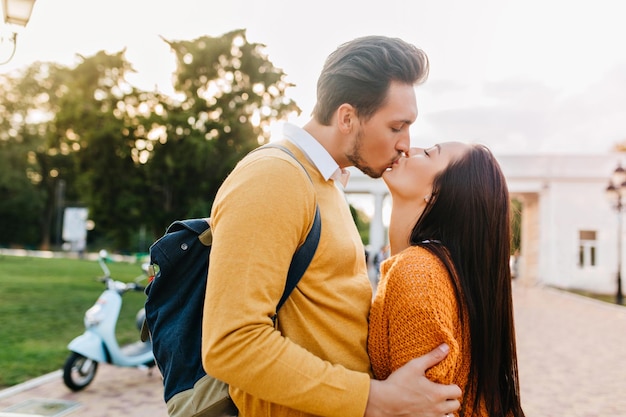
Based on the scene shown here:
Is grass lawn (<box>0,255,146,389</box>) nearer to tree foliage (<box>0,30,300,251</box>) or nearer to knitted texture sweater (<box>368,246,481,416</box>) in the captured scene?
tree foliage (<box>0,30,300,251</box>)

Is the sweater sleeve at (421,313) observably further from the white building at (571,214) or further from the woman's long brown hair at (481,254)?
the white building at (571,214)

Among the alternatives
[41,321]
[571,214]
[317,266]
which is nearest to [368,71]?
[317,266]

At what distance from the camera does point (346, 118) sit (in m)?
1.84

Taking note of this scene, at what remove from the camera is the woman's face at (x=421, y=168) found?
226cm

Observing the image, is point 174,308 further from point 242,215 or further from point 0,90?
point 0,90

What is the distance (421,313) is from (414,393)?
26cm

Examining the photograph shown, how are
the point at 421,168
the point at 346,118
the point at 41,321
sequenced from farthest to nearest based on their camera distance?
1. the point at 41,321
2. the point at 421,168
3. the point at 346,118

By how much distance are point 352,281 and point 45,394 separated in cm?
531

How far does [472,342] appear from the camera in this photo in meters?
1.94

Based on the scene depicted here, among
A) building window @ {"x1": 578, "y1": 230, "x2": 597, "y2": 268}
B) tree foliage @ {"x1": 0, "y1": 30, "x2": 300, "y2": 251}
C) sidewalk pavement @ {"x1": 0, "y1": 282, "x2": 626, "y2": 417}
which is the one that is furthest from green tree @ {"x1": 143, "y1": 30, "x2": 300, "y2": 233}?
building window @ {"x1": 578, "y1": 230, "x2": 597, "y2": 268}

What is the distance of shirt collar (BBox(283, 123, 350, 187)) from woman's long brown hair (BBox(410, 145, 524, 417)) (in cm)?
47

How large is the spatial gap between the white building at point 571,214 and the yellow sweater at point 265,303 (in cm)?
2852

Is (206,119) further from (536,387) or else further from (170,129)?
(536,387)

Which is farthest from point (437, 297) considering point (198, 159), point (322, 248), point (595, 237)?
point (595, 237)
